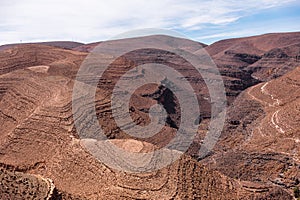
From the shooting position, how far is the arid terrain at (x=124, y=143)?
2165 cm

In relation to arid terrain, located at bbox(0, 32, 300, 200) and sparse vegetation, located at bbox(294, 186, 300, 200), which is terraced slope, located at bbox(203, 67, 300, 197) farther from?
sparse vegetation, located at bbox(294, 186, 300, 200)

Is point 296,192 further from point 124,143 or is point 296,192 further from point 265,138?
point 124,143

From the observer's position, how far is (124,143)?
2522cm

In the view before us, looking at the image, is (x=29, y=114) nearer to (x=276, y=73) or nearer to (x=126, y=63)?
(x=126, y=63)

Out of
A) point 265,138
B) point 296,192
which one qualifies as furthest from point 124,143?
point 265,138

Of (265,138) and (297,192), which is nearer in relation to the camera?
(297,192)

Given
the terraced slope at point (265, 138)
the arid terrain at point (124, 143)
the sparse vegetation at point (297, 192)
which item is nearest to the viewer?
the arid terrain at point (124, 143)

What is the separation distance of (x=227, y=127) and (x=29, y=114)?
93.4 ft

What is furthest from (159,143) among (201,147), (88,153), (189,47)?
(189,47)

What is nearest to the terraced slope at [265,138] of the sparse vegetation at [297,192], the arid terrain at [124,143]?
the arid terrain at [124,143]

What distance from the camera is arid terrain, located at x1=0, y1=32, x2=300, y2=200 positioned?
852 inches

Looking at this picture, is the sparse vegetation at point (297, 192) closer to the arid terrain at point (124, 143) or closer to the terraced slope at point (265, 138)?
the arid terrain at point (124, 143)

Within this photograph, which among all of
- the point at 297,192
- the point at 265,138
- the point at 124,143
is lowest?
the point at 297,192

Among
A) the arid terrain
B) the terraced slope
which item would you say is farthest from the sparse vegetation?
the terraced slope
